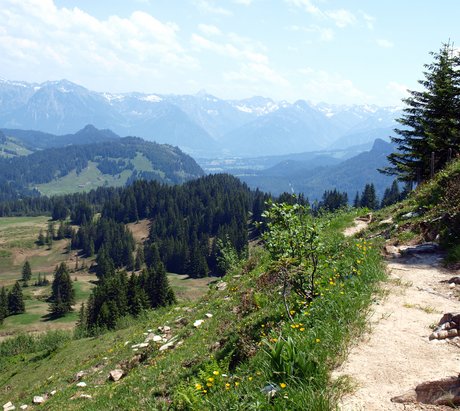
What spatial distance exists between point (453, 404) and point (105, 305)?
68.0 meters

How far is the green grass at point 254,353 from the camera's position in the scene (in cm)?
623

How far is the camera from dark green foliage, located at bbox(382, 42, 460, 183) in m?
33.3

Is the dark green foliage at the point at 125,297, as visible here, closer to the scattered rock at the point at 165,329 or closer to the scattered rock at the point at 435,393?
the scattered rock at the point at 165,329

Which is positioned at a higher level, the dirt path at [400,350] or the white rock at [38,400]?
the dirt path at [400,350]

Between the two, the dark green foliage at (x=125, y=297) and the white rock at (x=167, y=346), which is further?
the dark green foliage at (x=125, y=297)

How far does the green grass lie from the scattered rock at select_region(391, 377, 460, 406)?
0.99 m

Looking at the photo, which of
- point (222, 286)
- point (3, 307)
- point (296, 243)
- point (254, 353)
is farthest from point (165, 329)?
point (3, 307)

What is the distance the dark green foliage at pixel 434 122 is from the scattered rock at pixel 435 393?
30.9 metres

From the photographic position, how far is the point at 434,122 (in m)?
34.8

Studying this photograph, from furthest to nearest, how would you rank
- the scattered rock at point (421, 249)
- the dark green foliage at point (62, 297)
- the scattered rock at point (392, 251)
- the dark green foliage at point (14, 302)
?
1. the dark green foliage at point (14, 302)
2. the dark green foliage at point (62, 297)
3. the scattered rock at point (392, 251)
4. the scattered rock at point (421, 249)

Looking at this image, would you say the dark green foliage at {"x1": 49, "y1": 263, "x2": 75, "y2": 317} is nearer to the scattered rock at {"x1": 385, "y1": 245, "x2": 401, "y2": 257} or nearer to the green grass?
the green grass

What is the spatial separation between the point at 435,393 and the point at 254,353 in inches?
161

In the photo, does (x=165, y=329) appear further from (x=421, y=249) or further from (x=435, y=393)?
(x=435, y=393)

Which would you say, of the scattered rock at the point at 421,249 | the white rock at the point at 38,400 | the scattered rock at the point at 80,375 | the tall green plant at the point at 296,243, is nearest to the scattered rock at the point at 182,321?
the scattered rock at the point at 80,375
